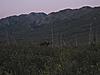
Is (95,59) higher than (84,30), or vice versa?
(95,59)

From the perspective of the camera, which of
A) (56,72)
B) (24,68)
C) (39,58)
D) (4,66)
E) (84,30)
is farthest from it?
(84,30)

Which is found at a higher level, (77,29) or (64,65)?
(64,65)

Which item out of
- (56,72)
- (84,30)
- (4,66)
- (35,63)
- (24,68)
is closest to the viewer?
(56,72)

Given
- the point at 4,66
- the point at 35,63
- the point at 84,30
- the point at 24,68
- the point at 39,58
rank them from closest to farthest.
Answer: the point at 24,68 < the point at 4,66 < the point at 35,63 < the point at 39,58 < the point at 84,30

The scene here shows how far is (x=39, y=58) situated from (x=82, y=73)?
2.82m

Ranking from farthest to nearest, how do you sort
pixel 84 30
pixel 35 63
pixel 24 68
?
1. pixel 84 30
2. pixel 35 63
3. pixel 24 68

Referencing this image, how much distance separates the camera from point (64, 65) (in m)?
7.60

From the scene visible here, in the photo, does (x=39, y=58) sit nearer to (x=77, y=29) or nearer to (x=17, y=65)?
(x=17, y=65)

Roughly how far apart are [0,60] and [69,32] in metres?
127

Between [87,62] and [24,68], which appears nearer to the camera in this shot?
[24,68]

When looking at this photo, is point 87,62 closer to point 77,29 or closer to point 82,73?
point 82,73

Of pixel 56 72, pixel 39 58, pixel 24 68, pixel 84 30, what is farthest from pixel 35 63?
pixel 84 30

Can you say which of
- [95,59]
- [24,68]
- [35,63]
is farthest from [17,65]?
[95,59]

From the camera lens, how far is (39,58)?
9508mm
